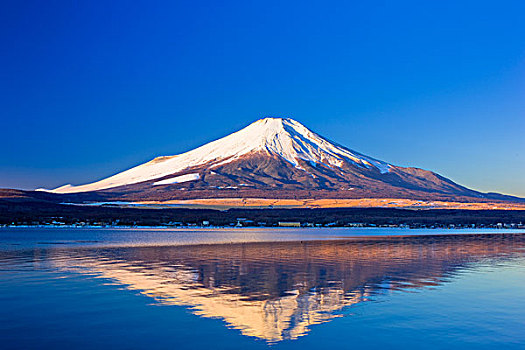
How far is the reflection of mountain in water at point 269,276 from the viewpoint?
14750 mm

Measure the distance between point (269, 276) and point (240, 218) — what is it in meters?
77.0

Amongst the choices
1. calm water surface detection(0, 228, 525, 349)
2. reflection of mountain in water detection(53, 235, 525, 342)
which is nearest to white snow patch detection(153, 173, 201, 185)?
reflection of mountain in water detection(53, 235, 525, 342)

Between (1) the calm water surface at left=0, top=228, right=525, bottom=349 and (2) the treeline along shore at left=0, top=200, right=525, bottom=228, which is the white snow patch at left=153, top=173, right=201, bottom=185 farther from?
(1) the calm water surface at left=0, top=228, right=525, bottom=349

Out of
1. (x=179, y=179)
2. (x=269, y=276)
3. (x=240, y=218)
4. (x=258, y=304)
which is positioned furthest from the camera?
(x=179, y=179)

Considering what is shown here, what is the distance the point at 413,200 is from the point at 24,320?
480ft

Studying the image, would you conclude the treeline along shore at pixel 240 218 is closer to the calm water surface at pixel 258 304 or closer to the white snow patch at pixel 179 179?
the calm water surface at pixel 258 304

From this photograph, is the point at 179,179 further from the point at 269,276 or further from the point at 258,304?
the point at 258,304

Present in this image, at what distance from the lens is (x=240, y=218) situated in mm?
98438

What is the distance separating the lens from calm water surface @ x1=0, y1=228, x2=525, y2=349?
40.1 feet

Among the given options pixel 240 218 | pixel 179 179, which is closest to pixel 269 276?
pixel 240 218

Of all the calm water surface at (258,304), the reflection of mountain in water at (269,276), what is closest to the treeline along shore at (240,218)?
the reflection of mountain in water at (269,276)

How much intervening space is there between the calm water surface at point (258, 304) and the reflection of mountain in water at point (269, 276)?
0.16ft

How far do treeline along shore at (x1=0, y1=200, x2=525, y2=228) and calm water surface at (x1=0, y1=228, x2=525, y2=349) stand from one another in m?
60.3

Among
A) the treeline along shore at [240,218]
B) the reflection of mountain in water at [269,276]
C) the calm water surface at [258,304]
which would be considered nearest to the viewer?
the calm water surface at [258,304]
